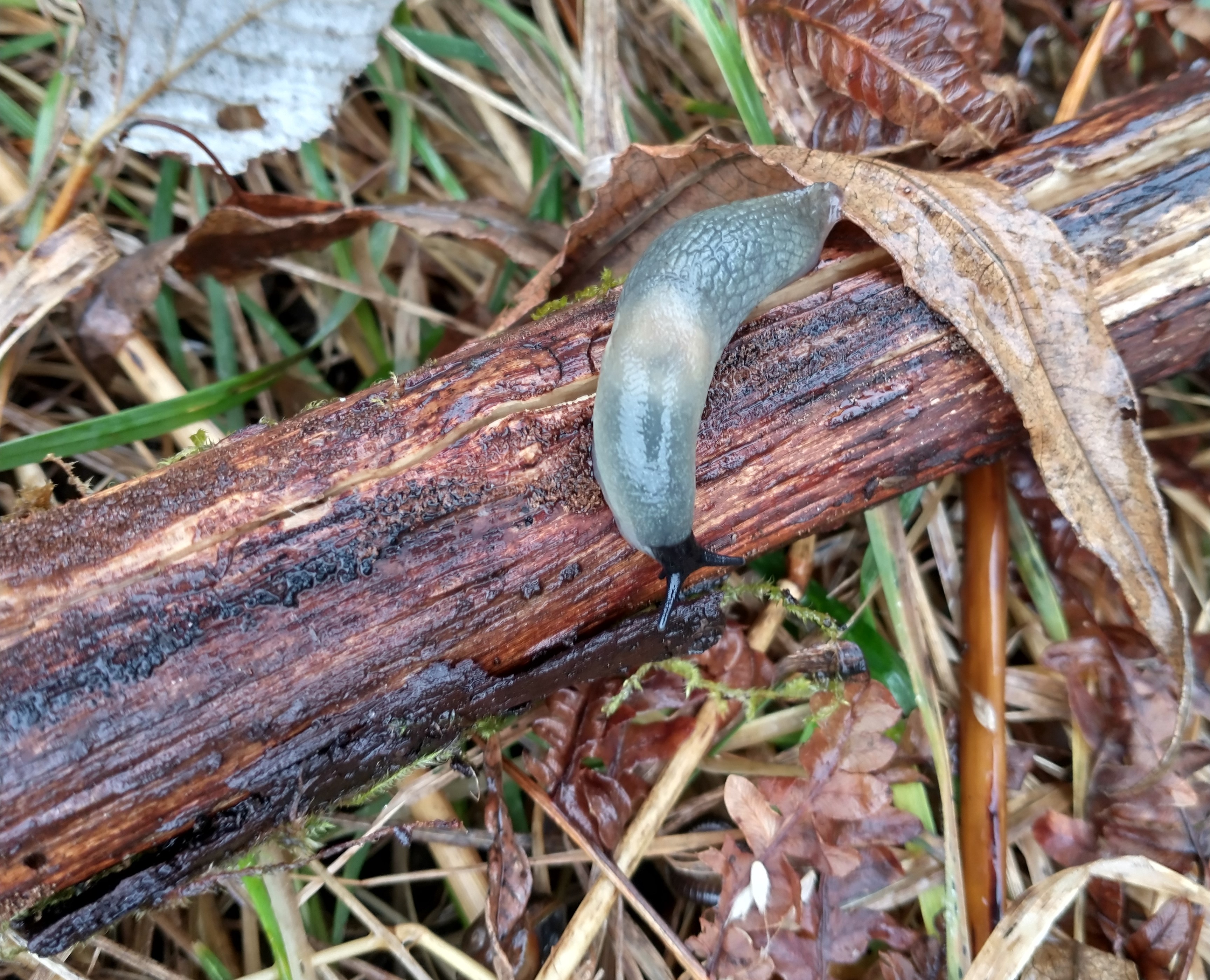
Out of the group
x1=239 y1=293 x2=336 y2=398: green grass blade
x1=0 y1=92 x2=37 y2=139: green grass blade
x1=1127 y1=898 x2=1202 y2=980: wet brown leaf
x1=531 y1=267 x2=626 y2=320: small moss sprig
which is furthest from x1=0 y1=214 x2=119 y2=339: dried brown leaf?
x1=1127 y1=898 x2=1202 y2=980: wet brown leaf

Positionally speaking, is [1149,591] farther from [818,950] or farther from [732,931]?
[732,931]

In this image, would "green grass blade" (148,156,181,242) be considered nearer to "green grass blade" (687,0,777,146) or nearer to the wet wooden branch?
the wet wooden branch

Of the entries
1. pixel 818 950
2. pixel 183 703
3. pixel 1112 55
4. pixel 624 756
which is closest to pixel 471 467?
pixel 183 703

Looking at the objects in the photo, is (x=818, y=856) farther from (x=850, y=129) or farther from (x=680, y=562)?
(x=850, y=129)

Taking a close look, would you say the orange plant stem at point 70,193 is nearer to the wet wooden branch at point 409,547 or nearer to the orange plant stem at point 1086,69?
the wet wooden branch at point 409,547

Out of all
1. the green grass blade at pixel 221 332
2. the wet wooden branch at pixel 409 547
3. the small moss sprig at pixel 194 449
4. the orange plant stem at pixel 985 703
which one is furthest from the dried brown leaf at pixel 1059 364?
the green grass blade at pixel 221 332
